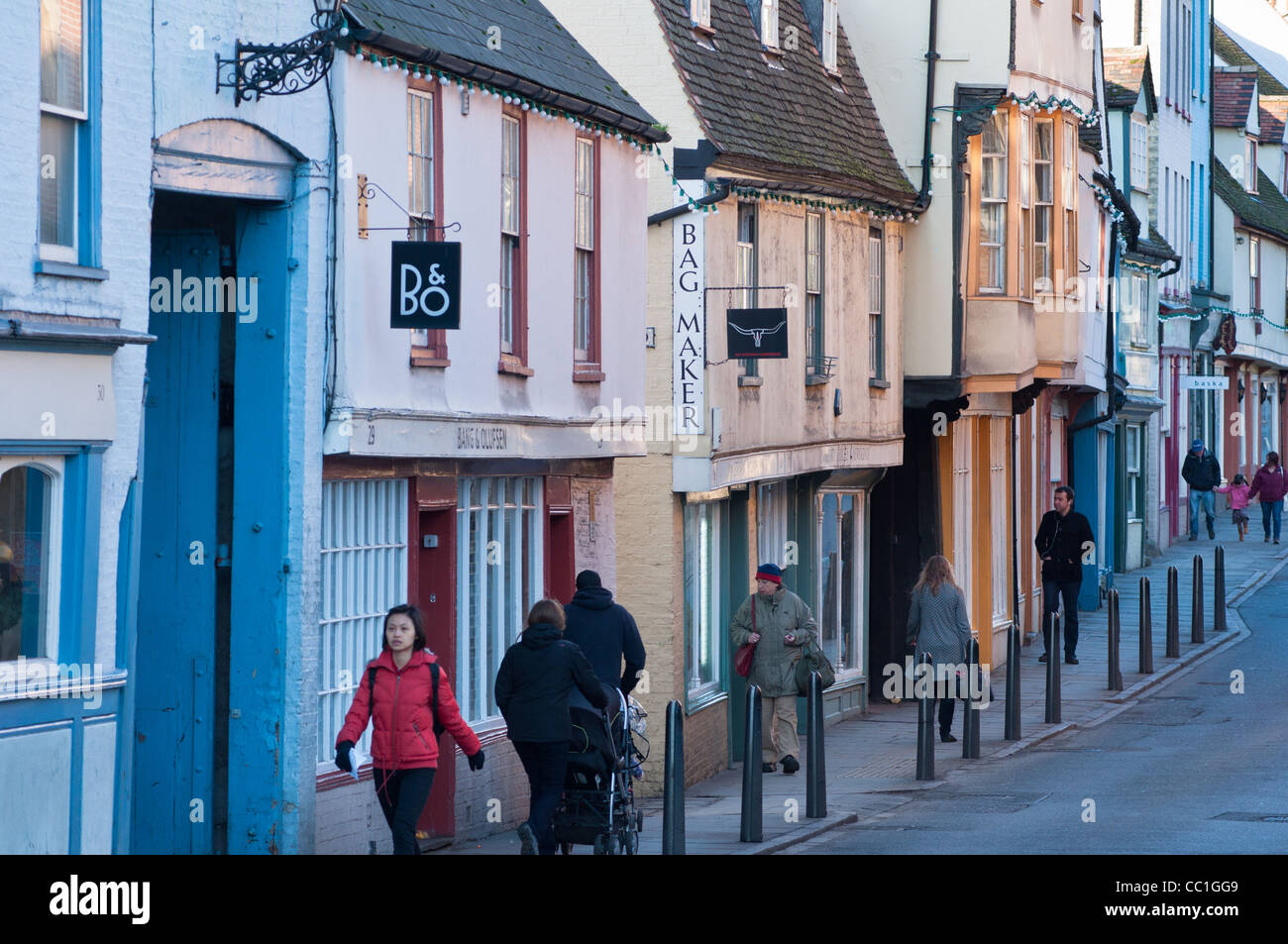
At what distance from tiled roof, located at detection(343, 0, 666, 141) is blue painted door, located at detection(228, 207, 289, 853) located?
5.13ft

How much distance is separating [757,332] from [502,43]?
3.61m

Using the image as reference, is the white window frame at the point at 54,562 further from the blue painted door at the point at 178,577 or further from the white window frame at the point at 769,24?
the white window frame at the point at 769,24

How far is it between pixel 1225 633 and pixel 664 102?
1369cm

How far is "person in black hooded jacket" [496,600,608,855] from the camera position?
12.8 metres

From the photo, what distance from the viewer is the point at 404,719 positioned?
11.4 m

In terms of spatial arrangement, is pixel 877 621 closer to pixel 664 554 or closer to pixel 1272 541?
pixel 664 554

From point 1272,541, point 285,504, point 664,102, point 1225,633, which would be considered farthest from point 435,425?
point 1272,541

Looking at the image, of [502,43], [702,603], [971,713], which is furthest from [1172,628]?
[502,43]

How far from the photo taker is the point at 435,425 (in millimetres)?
14688

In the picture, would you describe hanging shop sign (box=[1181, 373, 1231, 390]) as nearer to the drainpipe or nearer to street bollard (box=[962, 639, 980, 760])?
the drainpipe

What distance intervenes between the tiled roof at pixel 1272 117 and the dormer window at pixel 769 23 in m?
36.6

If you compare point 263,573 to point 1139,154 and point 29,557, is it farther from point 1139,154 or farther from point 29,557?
point 1139,154

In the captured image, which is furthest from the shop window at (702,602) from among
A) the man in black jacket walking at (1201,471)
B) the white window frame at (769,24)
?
the man in black jacket walking at (1201,471)
